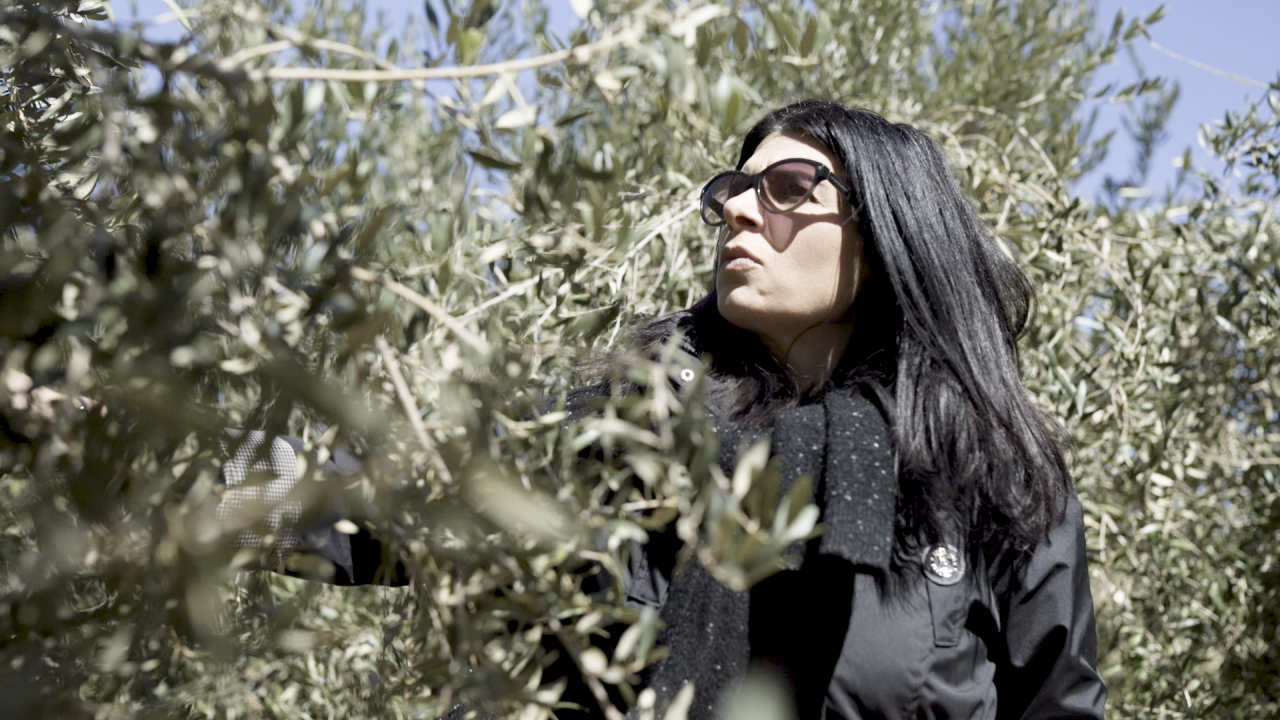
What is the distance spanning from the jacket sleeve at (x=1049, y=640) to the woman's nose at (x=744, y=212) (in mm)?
653

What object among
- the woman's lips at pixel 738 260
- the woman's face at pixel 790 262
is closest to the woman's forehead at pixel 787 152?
the woman's face at pixel 790 262

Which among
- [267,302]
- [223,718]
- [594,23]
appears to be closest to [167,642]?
[267,302]

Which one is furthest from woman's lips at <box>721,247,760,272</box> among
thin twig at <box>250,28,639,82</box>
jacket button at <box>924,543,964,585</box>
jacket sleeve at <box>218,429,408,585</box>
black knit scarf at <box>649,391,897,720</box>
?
thin twig at <box>250,28,639,82</box>

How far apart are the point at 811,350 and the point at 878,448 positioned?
33 centimetres

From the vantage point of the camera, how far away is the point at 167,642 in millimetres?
933

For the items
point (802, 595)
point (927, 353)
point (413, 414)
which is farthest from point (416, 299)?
point (927, 353)

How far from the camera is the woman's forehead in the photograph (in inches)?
75.5

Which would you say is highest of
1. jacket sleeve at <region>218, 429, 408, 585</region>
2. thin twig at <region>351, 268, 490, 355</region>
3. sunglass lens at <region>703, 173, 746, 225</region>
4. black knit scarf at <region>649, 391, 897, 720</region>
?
thin twig at <region>351, 268, 490, 355</region>

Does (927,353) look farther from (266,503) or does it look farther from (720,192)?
(266,503)

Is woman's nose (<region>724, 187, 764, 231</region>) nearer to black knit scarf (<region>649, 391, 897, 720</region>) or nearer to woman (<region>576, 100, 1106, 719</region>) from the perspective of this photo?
woman (<region>576, 100, 1106, 719</region>)

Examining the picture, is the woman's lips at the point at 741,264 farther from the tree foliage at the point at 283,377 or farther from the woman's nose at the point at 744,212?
the tree foliage at the point at 283,377

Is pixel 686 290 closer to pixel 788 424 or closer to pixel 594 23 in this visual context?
pixel 788 424

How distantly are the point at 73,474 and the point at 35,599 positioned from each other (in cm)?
8

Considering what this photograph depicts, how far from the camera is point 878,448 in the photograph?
1656 mm
